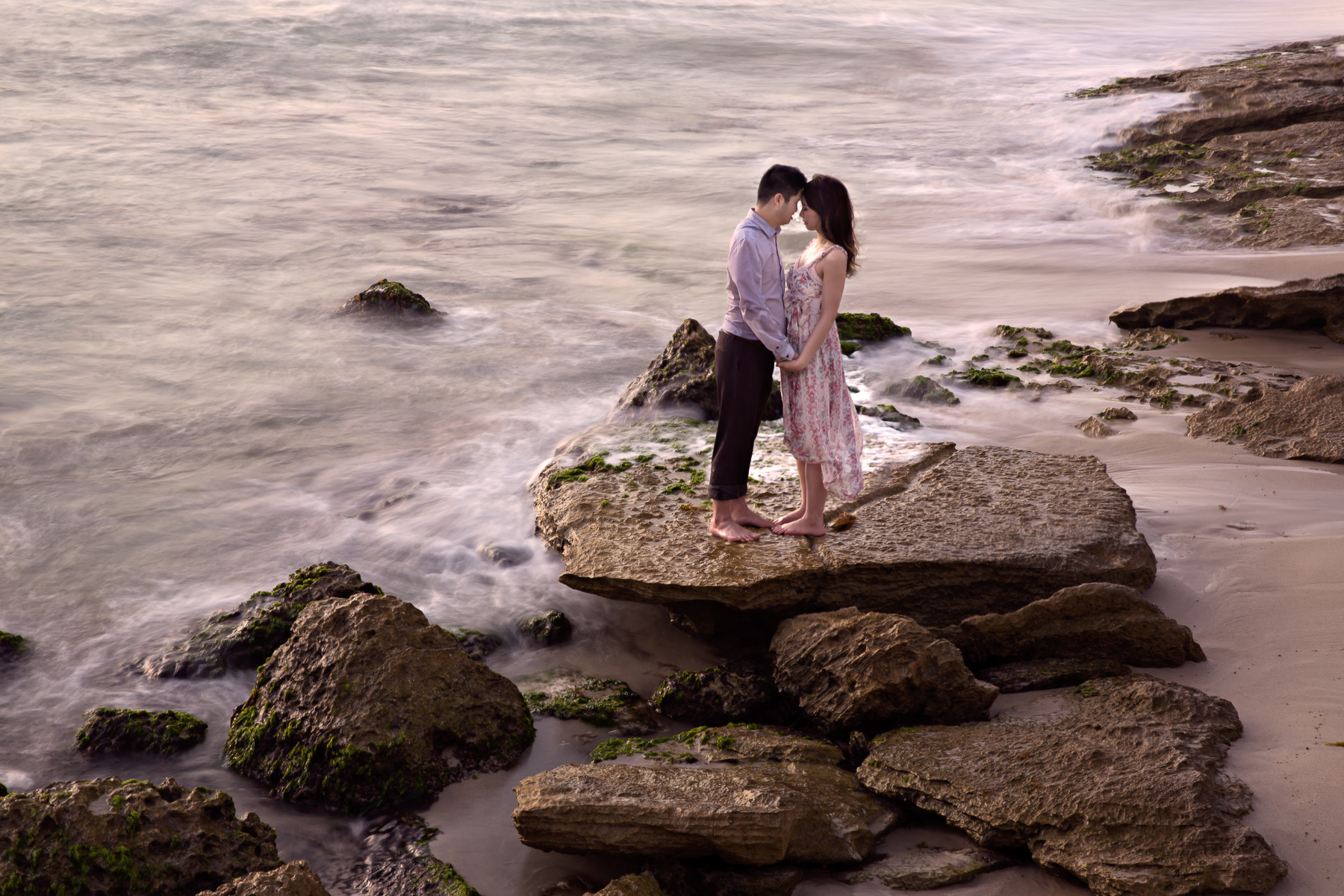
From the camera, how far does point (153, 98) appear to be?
70.9 ft

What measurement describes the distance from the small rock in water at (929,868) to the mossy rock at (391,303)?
340 inches

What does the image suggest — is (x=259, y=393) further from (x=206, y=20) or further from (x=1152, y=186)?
(x=206, y=20)

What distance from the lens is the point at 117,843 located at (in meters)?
3.34

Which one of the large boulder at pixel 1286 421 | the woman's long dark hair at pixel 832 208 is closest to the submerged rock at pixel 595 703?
the woman's long dark hair at pixel 832 208

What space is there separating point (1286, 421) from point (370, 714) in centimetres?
571

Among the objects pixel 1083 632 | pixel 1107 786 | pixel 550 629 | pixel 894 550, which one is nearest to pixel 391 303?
pixel 550 629

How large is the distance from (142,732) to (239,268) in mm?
9591

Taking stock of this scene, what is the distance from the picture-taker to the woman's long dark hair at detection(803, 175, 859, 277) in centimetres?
466

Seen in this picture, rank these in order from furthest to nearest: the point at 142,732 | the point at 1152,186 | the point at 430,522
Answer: the point at 1152,186 → the point at 430,522 → the point at 142,732

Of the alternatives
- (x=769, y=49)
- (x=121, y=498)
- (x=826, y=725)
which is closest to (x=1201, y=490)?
(x=826, y=725)

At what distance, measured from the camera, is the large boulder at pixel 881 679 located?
411 cm

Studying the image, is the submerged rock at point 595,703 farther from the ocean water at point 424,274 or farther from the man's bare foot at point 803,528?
the man's bare foot at point 803,528

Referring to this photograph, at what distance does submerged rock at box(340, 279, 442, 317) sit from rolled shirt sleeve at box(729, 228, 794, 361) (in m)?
6.87

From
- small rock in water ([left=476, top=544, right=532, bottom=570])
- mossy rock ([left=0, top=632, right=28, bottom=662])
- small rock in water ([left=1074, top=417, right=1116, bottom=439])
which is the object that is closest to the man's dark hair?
small rock in water ([left=476, top=544, right=532, bottom=570])
